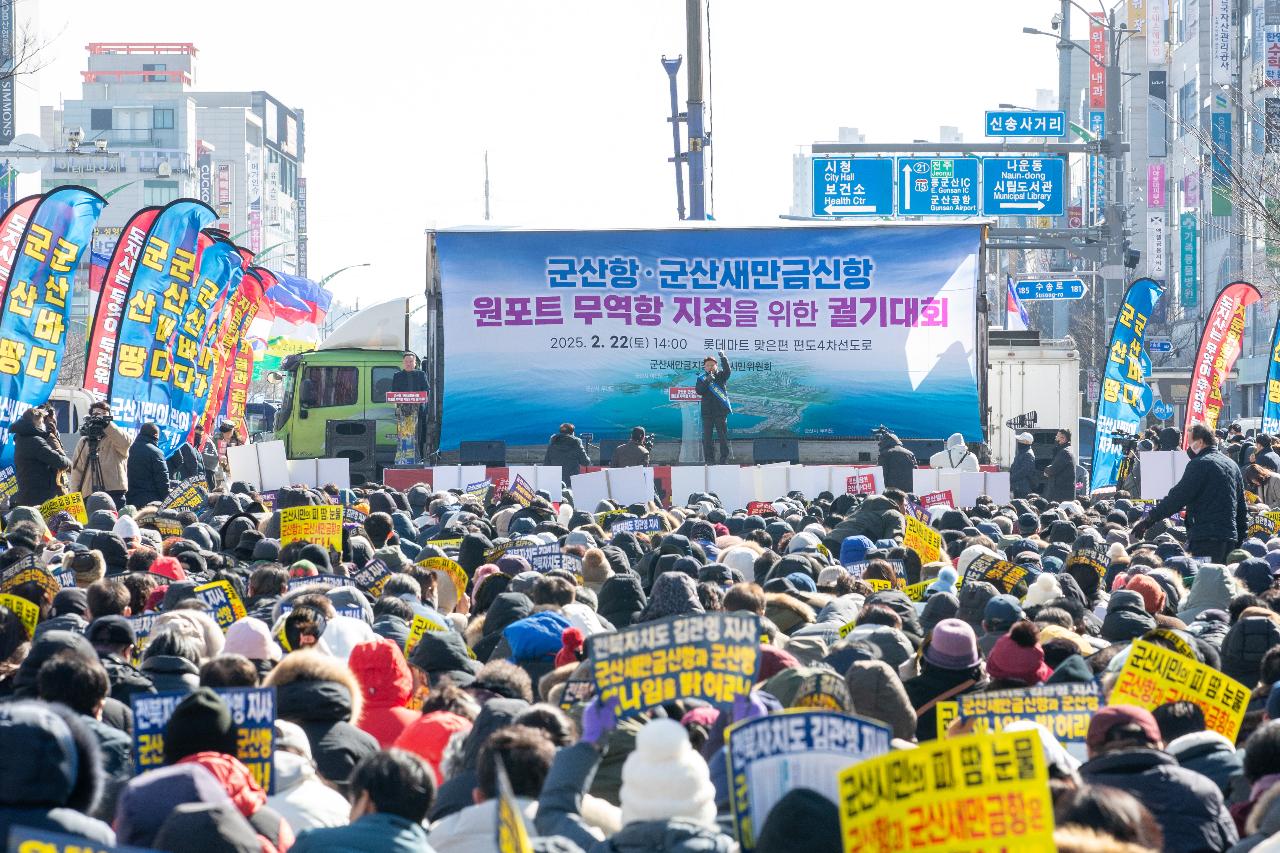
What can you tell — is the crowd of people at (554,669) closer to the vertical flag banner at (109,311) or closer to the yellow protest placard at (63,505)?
Result: the yellow protest placard at (63,505)

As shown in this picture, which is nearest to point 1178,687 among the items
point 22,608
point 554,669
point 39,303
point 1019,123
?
point 554,669

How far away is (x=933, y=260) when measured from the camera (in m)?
26.2

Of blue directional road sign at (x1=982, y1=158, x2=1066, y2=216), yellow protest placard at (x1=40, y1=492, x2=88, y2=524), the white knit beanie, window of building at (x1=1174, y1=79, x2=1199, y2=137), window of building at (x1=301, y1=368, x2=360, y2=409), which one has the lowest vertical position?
the white knit beanie

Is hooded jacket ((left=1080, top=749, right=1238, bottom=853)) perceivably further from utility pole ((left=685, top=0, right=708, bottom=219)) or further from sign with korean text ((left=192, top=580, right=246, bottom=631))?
utility pole ((left=685, top=0, right=708, bottom=219))

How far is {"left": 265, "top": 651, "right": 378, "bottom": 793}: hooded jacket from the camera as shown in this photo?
20.7 feet

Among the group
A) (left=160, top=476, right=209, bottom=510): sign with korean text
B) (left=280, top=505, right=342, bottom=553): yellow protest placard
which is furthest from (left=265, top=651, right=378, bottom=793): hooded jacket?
(left=160, top=476, right=209, bottom=510): sign with korean text

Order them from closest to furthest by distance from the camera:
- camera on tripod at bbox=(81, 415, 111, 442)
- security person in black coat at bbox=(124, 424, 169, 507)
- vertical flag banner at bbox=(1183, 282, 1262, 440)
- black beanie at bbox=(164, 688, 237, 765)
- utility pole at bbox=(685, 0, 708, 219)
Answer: black beanie at bbox=(164, 688, 237, 765) → camera on tripod at bbox=(81, 415, 111, 442) → security person in black coat at bbox=(124, 424, 169, 507) → vertical flag banner at bbox=(1183, 282, 1262, 440) → utility pole at bbox=(685, 0, 708, 219)

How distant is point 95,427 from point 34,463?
3.33 ft

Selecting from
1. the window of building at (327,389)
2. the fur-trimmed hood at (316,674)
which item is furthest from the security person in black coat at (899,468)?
the fur-trimmed hood at (316,674)

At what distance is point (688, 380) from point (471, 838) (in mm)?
21292

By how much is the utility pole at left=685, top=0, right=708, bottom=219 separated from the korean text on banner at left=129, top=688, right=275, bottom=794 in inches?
1047

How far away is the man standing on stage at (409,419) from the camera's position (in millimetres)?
26000

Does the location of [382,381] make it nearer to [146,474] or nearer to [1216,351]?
[146,474]

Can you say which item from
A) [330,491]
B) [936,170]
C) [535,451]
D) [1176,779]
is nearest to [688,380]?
[535,451]
